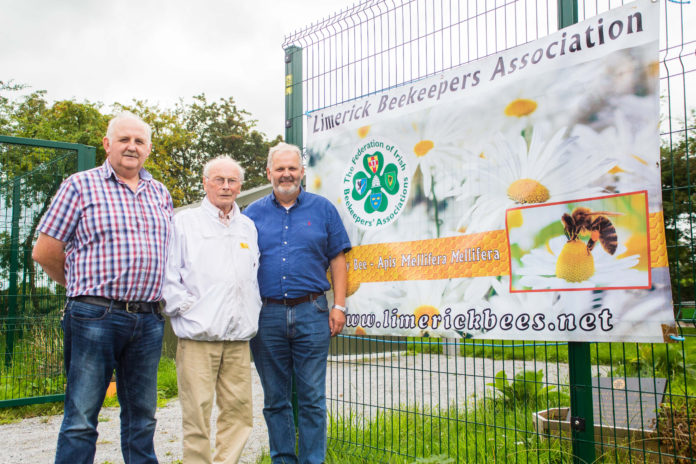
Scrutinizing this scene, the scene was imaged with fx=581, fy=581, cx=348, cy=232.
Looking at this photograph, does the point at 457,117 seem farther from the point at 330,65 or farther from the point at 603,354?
the point at 603,354

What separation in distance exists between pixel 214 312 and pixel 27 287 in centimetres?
354

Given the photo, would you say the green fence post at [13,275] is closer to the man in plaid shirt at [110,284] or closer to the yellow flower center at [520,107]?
the man in plaid shirt at [110,284]

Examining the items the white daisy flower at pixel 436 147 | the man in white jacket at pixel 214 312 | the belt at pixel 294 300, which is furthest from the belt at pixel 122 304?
the white daisy flower at pixel 436 147

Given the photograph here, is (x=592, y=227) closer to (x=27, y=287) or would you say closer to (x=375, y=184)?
(x=375, y=184)

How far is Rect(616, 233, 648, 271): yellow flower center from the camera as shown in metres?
2.55

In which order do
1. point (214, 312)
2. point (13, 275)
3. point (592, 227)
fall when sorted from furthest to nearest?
point (13, 275)
point (214, 312)
point (592, 227)

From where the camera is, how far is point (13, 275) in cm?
562

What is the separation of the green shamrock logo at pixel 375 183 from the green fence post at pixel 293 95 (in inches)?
27.7

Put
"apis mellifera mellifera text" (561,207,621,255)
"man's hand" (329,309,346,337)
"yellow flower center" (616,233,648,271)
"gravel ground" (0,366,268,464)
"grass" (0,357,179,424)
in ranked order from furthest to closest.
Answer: "grass" (0,357,179,424) < "gravel ground" (0,366,268,464) < "man's hand" (329,309,346,337) < "apis mellifera mellifera text" (561,207,621,255) < "yellow flower center" (616,233,648,271)

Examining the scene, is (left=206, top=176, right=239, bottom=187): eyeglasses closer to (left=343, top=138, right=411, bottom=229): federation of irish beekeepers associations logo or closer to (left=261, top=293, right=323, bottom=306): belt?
(left=261, top=293, right=323, bottom=306): belt

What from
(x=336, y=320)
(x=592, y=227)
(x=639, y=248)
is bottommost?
(x=336, y=320)

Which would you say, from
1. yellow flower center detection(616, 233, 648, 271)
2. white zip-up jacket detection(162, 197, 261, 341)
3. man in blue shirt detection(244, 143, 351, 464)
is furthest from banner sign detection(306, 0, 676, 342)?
white zip-up jacket detection(162, 197, 261, 341)

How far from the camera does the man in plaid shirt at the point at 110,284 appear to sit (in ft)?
8.95

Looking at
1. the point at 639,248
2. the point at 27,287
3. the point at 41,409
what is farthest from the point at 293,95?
the point at 41,409
